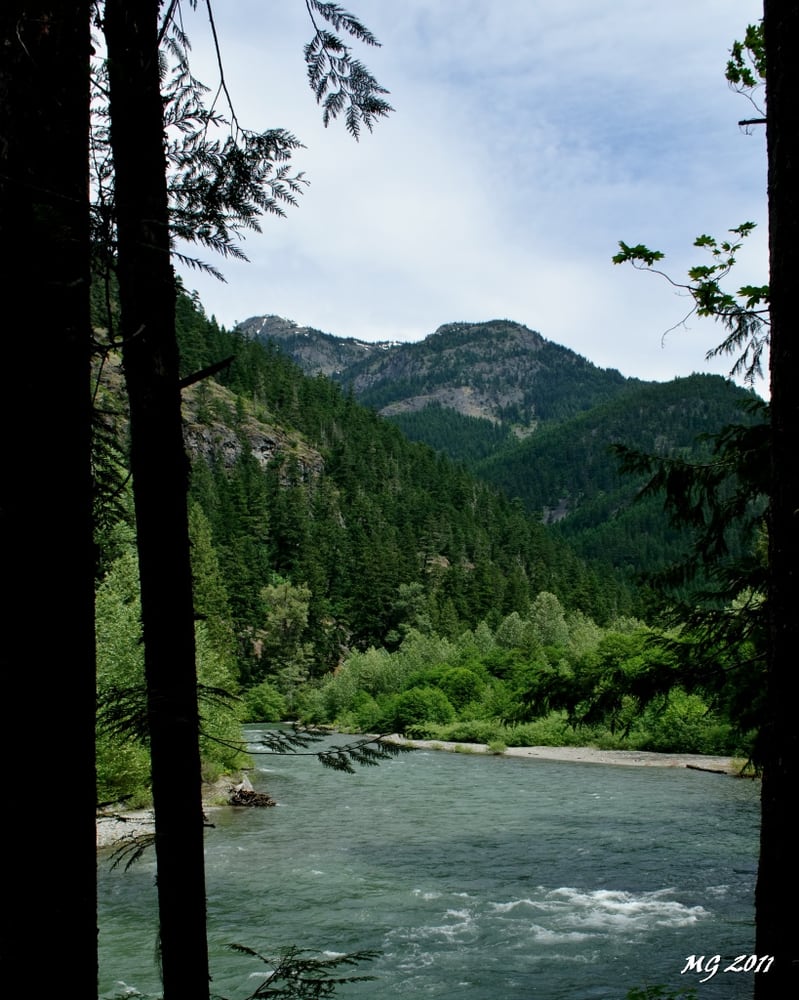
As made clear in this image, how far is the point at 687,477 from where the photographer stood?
7410mm

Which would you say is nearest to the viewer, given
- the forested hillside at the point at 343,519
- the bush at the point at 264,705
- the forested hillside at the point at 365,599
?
the forested hillside at the point at 365,599

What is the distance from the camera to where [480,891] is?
16.3 m

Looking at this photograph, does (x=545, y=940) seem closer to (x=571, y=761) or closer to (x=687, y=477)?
(x=687, y=477)

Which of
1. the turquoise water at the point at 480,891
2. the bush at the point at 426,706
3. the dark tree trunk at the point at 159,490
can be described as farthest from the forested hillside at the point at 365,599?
the turquoise water at the point at 480,891

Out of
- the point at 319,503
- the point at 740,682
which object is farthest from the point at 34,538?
the point at 319,503

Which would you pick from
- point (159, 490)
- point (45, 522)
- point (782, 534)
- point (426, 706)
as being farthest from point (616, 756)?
point (45, 522)

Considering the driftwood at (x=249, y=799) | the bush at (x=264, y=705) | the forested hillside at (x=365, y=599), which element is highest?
the forested hillside at (x=365, y=599)

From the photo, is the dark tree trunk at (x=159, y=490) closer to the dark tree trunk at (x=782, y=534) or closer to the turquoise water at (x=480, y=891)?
the dark tree trunk at (x=782, y=534)

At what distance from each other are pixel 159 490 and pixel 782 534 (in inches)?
97.9

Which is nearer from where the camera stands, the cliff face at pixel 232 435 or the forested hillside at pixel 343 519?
the forested hillside at pixel 343 519

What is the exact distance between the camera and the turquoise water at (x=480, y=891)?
474 inches

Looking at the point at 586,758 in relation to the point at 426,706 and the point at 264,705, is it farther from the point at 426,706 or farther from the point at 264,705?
the point at 264,705

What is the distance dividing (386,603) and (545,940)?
75.8 metres

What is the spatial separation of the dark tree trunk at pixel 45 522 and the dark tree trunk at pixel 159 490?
2.87 feet
